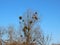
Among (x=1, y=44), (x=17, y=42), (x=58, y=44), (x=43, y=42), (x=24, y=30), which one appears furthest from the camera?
(x=1, y=44)

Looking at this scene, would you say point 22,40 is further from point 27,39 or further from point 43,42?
point 43,42

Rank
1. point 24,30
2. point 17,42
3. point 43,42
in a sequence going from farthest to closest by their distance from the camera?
point 17,42 < point 24,30 < point 43,42

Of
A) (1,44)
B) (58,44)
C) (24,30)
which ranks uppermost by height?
(24,30)

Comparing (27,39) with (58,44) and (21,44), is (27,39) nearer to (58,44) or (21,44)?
(21,44)

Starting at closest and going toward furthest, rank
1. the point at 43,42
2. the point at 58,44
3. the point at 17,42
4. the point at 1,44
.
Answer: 1. the point at 43,42
2. the point at 58,44
3. the point at 17,42
4. the point at 1,44

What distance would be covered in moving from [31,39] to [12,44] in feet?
12.2

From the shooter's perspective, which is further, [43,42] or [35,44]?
[35,44]

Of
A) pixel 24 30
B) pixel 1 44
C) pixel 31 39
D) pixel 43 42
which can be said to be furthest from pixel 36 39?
pixel 1 44

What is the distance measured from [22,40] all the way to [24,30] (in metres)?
1.74

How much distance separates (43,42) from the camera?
24.7 m

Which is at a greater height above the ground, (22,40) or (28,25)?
(28,25)

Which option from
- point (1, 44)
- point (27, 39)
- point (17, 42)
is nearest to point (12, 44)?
point (17, 42)

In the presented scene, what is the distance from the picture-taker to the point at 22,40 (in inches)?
1188

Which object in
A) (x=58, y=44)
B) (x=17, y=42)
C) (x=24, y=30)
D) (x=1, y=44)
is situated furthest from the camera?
(x=1, y=44)
